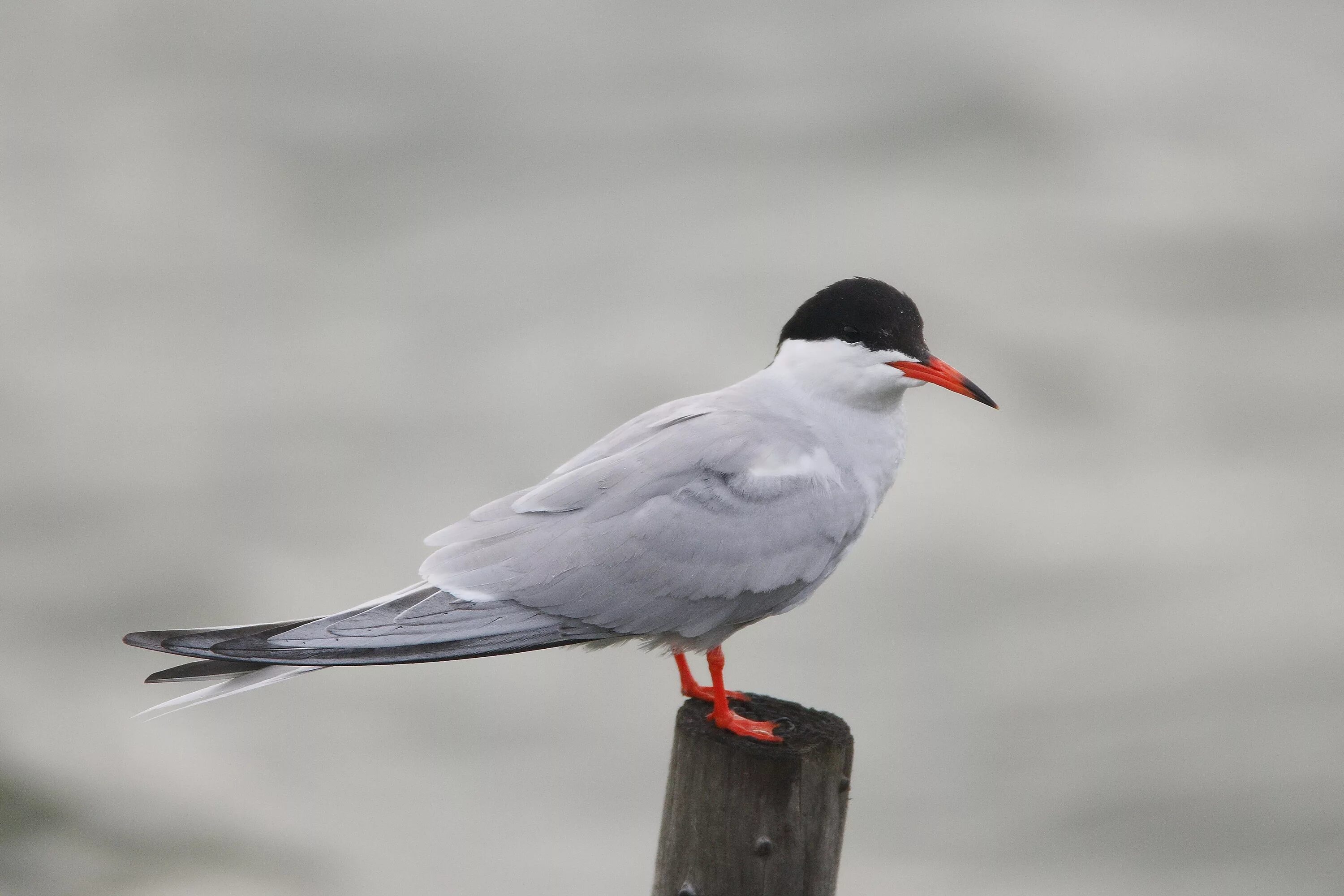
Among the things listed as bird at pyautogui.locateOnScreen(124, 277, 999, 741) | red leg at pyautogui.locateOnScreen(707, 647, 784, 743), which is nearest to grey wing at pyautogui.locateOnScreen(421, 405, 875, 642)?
bird at pyautogui.locateOnScreen(124, 277, 999, 741)

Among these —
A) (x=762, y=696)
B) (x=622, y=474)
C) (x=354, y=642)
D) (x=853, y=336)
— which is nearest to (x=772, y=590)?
(x=762, y=696)

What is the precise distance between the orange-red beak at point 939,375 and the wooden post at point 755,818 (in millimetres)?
973

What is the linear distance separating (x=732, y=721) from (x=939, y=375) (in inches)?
40.2

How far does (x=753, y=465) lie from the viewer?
130 inches

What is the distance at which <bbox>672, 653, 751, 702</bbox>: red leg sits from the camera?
3188 millimetres

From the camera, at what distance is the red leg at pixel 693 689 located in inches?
125

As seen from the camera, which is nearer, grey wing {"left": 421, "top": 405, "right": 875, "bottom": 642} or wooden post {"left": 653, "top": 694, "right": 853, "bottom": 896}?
wooden post {"left": 653, "top": 694, "right": 853, "bottom": 896}

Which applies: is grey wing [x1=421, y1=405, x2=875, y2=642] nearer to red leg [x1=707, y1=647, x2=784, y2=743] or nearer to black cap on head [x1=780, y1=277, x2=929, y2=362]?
red leg [x1=707, y1=647, x2=784, y2=743]

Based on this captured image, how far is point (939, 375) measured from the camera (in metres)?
3.41

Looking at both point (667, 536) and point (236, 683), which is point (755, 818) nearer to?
point (667, 536)

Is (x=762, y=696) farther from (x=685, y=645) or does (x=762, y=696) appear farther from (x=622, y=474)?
(x=622, y=474)

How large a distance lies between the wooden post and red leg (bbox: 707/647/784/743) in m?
0.03

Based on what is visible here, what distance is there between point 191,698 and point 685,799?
40.5 inches

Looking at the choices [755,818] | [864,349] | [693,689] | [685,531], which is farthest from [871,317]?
[755,818]
